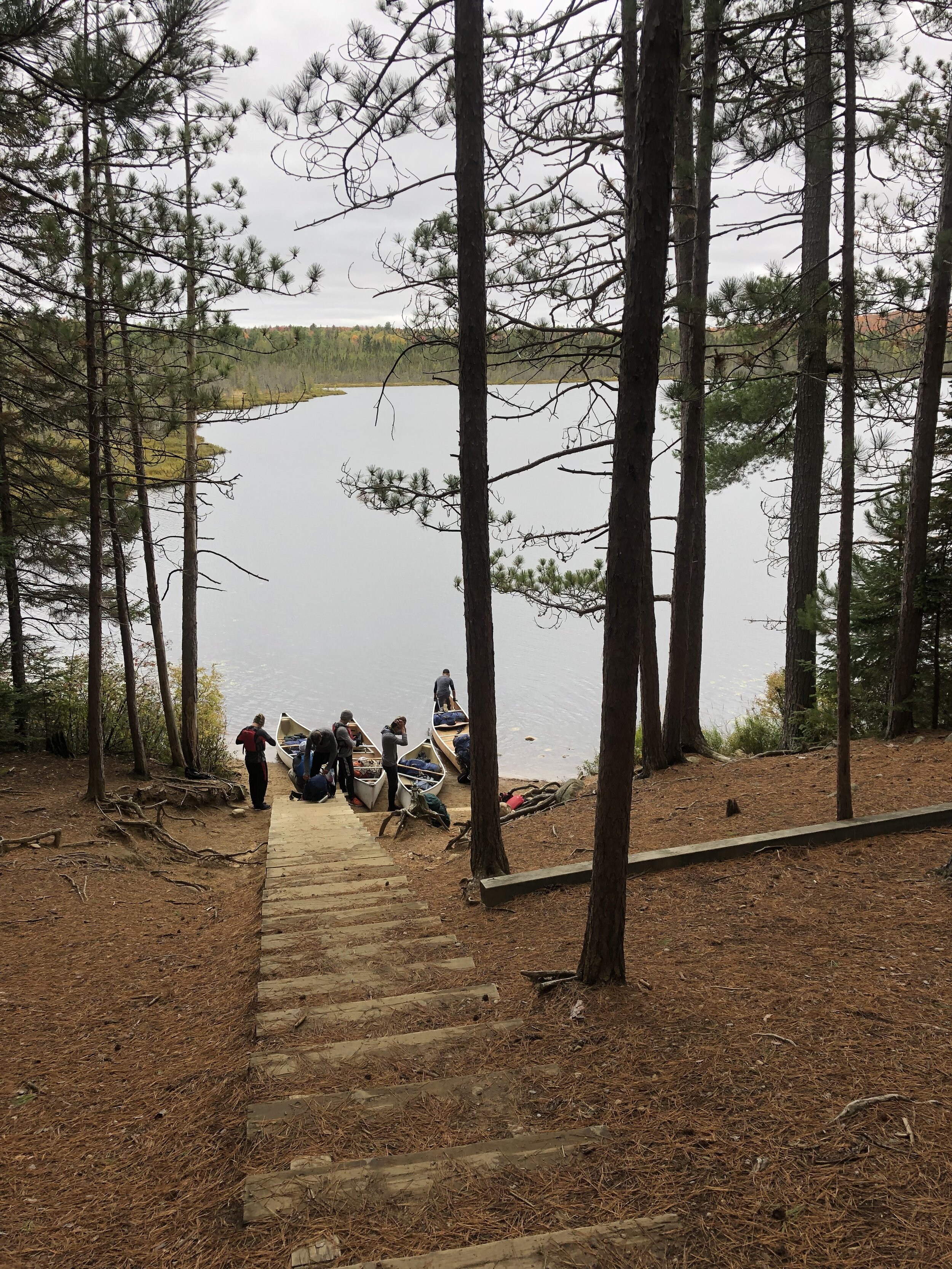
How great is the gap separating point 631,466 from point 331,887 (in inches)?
168

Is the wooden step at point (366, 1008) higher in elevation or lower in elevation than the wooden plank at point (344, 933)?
higher

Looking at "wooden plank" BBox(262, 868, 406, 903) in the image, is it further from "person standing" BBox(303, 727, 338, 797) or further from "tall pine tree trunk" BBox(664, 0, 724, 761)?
"person standing" BBox(303, 727, 338, 797)

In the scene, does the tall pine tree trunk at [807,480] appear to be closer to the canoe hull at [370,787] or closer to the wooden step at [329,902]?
the wooden step at [329,902]

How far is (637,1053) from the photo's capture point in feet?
10.5

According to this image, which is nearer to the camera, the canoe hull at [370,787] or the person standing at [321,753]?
the person standing at [321,753]

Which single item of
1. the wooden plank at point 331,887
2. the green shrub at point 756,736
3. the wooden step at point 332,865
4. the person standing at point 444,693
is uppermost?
the wooden plank at point 331,887

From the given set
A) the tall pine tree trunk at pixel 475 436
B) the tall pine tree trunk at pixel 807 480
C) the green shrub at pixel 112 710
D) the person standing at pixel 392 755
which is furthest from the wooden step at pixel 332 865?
the green shrub at pixel 112 710

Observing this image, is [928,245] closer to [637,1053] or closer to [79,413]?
[637,1053]

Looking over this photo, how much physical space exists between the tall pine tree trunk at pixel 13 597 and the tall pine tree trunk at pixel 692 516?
8185 mm

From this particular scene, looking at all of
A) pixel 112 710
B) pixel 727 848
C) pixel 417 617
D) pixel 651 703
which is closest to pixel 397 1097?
pixel 727 848

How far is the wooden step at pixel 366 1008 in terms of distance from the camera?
366 cm

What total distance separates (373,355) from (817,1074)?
5510 centimetres

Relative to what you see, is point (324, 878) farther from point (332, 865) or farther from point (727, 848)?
point (727, 848)

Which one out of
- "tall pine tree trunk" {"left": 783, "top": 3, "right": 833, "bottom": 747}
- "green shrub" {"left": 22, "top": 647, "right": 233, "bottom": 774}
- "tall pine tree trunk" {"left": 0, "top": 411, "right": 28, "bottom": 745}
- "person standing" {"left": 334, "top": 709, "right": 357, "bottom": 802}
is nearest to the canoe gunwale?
"green shrub" {"left": 22, "top": 647, "right": 233, "bottom": 774}
